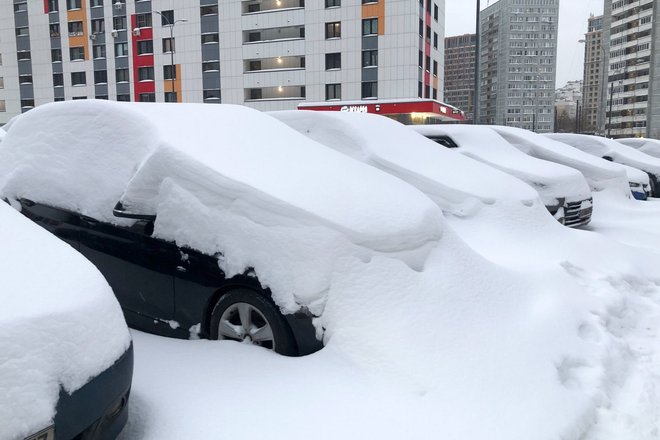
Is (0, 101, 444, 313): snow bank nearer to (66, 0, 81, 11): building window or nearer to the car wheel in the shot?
the car wheel

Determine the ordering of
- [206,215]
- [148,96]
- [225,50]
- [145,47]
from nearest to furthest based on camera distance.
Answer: [206,215] → [225,50] → [145,47] → [148,96]

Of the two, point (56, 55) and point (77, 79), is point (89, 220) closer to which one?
point (77, 79)

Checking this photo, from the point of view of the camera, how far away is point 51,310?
1852mm

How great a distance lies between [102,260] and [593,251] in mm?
4825

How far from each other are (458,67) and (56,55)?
117016 millimetres

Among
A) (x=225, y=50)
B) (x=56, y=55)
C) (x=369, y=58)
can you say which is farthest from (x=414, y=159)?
(x=56, y=55)

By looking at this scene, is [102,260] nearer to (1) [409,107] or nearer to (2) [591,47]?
(1) [409,107]

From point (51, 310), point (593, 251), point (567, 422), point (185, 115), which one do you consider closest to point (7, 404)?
point (51, 310)

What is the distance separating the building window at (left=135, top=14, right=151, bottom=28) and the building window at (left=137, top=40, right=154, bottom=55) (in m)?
1.40

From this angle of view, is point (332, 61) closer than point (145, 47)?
Yes

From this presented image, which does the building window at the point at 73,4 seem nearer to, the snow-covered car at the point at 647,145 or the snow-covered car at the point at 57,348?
the snow-covered car at the point at 647,145

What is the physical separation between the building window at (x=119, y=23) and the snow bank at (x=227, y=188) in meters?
46.3

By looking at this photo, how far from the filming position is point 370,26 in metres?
38.1

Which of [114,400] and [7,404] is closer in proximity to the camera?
[7,404]
